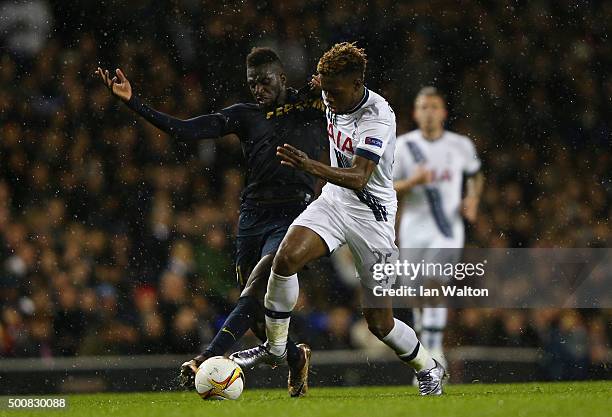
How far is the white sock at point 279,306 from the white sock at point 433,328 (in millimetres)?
2151

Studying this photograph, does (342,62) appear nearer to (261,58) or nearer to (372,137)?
(372,137)

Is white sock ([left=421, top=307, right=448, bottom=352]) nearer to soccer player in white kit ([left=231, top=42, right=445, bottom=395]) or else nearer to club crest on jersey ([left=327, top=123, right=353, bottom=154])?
soccer player in white kit ([left=231, top=42, right=445, bottom=395])

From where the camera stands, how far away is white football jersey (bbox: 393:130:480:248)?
1002cm

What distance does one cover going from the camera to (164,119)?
6.48 metres

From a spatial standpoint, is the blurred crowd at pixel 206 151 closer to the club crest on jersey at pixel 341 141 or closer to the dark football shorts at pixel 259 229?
the dark football shorts at pixel 259 229

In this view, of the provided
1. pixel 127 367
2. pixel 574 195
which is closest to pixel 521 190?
pixel 574 195

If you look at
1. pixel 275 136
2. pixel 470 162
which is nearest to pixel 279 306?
pixel 275 136

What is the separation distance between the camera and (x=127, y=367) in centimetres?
898

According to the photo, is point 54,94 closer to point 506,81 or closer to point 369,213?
point 506,81

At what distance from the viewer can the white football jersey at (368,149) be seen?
19.9ft
